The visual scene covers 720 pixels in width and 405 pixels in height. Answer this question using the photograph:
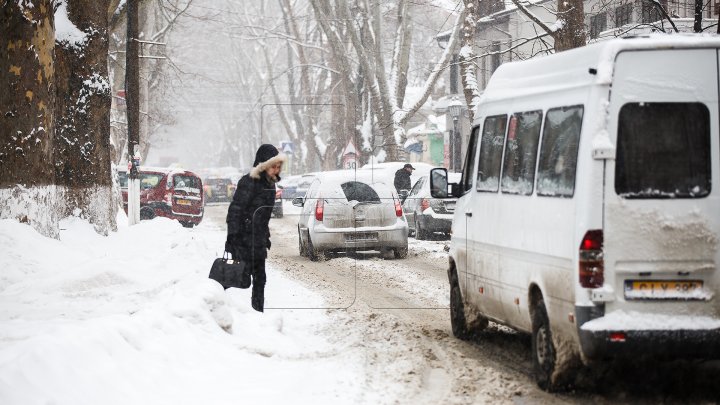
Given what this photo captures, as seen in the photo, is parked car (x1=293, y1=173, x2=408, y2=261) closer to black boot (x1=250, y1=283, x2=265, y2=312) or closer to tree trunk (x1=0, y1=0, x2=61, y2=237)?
tree trunk (x1=0, y1=0, x2=61, y2=237)

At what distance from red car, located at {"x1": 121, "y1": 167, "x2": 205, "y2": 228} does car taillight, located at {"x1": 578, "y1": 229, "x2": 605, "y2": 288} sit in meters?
28.4

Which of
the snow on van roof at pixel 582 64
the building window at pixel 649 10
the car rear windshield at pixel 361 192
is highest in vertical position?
the building window at pixel 649 10

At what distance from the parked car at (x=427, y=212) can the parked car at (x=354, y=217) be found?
547 cm

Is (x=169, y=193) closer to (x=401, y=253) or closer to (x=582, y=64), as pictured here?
(x=401, y=253)

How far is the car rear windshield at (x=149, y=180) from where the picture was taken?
116ft

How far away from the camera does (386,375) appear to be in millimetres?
9336

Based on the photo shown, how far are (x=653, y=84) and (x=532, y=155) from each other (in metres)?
1.41

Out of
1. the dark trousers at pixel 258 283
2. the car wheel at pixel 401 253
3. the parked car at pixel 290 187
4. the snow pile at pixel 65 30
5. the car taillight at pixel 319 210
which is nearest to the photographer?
the dark trousers at pixel 258 283

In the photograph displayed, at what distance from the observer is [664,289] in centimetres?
795

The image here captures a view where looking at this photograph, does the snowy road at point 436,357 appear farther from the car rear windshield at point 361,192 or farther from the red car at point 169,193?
the red car at point 169,193

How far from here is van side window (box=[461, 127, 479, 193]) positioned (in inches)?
446

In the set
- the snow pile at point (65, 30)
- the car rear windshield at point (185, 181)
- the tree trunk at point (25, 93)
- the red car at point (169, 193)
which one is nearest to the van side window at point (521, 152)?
the tree trunk at point (25, 93)

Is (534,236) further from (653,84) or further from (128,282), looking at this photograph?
(128,282)

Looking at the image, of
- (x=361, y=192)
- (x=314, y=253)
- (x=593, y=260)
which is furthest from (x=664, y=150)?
(x=314, y=253)
